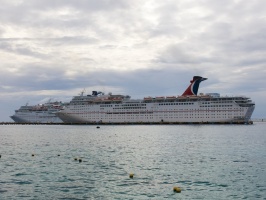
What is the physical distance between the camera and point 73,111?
194m

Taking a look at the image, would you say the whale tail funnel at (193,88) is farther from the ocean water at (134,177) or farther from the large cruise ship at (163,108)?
the ocean water at (134,177)

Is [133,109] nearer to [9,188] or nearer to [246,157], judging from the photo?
[246,157]

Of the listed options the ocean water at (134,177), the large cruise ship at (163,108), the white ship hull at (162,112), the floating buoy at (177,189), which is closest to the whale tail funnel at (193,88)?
the large cruise ship at (163,108)

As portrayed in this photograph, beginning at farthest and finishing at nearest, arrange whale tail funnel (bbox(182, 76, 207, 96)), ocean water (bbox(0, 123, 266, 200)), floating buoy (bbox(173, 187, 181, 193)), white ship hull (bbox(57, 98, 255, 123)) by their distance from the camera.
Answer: whale tail funnel (bbox(182, 76, 207, 96)) → white ship hull (bbox(57, 98, 255, 123)) → floating buoy (bbox(173, 187, 181, 193)) → ocean water (bbox(0, 123, 266, 200))

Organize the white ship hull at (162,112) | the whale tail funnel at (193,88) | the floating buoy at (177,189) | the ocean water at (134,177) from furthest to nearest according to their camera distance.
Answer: the whale tail funnel at (193,88) → the white ship hull at (162,112) → the floating buoy at (177,189) → the ocean water at (134,177)

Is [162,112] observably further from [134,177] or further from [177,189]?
[177,189]

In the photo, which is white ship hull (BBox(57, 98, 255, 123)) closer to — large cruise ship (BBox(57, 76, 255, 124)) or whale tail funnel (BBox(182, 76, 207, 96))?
large cruise ship (BBox(57, 76, 255, 124))

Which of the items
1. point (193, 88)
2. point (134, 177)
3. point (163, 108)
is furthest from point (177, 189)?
point (193, 88)

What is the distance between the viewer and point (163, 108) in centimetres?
17238

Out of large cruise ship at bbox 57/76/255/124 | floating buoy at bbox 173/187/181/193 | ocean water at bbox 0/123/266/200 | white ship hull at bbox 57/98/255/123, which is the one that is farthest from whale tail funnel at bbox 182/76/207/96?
floating buoy at bbox 173/187/181/193

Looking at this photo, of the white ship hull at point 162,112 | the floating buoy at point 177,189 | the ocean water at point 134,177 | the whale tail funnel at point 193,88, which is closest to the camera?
the ocean water at point 134,177

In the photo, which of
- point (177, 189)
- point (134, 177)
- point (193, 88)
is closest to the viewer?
point (177, 189)

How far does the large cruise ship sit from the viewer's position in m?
160

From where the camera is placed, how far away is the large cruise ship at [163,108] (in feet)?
525
